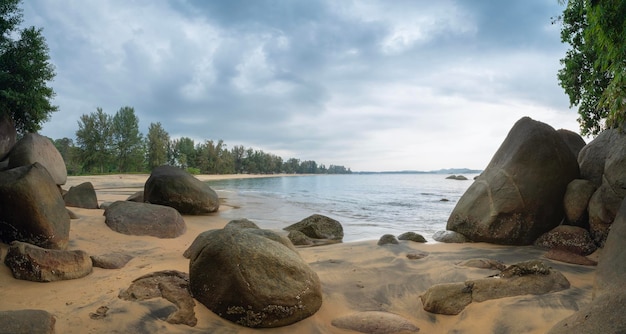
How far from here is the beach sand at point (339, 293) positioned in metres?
3.60

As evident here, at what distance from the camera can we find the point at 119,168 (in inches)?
2435

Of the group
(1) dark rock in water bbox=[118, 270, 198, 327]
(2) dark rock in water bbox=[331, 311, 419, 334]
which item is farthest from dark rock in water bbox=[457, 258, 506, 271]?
(1) dark rock in water bbox=[118, 270, 198, 327]

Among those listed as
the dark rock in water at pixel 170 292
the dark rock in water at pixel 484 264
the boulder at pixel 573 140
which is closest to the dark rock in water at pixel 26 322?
the dark rock in water at pixel 170 292

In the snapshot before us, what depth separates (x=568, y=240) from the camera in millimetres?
7199

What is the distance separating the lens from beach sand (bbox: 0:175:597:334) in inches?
142

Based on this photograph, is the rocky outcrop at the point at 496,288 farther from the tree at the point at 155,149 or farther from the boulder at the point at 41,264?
the tree at the point at 155,149

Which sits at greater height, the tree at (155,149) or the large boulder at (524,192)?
the tree at (155,149)

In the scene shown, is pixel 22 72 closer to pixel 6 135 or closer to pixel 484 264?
pixel 6 135

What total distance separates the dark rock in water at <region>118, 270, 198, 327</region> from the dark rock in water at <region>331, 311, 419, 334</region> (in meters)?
1.65

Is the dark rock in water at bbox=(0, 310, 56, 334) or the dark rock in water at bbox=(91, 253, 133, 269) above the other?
the dark rock in water at bbox=(0, 310, 56, 334)

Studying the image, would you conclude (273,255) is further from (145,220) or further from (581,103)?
(581,103)

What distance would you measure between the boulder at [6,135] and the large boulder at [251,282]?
14068 millimetres

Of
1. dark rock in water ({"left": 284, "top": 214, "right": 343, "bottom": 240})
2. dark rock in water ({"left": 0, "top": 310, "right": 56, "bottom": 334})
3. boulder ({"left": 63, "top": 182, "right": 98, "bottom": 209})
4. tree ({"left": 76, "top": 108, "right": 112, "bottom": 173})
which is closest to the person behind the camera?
dark rock in water ({"left": 0, "top": 310, "right": 56, "bottom": 334})

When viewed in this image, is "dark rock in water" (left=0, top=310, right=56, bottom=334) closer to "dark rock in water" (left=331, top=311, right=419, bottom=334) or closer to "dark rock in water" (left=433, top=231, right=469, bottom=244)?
"dark rock in water" (left=331, top=311, right=419, bottom=334)
